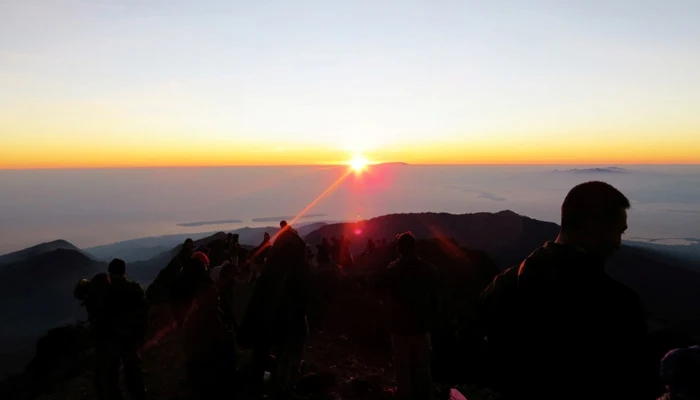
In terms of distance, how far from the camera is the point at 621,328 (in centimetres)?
221

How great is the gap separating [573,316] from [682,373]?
1.07m

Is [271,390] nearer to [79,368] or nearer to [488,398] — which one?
[488,398]

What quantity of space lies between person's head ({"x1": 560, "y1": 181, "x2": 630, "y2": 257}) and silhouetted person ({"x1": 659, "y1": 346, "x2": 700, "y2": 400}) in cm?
90

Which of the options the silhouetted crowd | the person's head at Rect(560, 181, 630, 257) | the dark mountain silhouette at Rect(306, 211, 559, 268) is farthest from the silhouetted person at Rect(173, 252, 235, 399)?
the dark mountain silhouette at Rect(306, 211, 559, 268)

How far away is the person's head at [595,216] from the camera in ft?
8.07

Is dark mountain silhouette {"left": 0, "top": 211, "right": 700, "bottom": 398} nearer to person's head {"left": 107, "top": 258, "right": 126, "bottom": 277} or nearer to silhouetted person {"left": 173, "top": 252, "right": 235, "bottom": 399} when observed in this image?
silhouetted person {"left": 173, "top": 252, "right": 235, "bottom": 399}

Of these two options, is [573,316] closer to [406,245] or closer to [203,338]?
[406,245]

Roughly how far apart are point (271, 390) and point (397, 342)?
1.71 m

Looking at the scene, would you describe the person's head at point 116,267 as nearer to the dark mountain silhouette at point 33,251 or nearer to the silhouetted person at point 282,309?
the silhouetted person at point 282,309

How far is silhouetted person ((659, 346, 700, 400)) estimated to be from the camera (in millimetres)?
2727

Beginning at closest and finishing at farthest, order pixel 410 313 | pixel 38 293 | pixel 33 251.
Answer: pixel 410 313 < pixel 38 293 < pixel 33 251

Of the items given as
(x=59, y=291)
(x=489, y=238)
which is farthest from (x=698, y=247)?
(x=59, y=291)

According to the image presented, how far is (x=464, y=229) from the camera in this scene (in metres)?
78.6

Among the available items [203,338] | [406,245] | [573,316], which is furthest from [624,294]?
[203,338]
